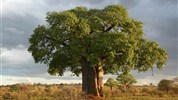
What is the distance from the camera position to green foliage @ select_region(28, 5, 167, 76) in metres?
42.1

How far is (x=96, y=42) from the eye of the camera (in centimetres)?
4222

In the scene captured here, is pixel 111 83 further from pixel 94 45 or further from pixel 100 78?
pixel 94 45

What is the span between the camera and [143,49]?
4581 cm

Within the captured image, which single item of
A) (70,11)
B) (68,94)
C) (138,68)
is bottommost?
(68,94)

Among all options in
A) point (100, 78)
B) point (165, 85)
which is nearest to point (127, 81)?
point (165, 85)

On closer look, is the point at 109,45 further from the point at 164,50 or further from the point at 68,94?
the point at 68,94

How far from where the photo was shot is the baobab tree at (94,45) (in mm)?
42219

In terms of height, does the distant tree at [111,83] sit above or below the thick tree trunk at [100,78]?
above

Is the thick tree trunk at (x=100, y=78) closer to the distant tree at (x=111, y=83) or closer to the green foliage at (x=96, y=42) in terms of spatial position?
the green foliage at (x=96, y=42)

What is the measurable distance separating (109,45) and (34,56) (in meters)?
9.35

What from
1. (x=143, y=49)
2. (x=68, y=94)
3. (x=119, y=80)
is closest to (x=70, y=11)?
(x=143, y=49)

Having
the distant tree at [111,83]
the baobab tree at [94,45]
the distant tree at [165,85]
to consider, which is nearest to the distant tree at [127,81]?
the distant tree at [111,83]

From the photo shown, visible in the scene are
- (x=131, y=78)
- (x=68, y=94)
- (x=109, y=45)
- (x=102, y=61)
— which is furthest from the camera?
(x=131, y=78)

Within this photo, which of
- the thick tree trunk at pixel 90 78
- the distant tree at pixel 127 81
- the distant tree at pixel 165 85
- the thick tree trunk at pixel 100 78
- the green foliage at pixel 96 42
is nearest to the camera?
the green foliage at pixel 96 42
